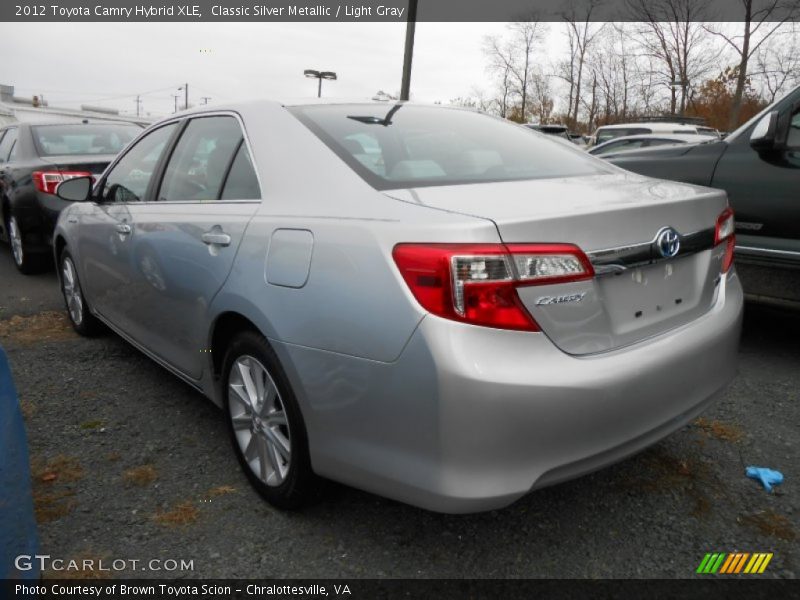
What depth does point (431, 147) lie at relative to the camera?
8.50 feet

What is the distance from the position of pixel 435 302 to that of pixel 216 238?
119 centimetres

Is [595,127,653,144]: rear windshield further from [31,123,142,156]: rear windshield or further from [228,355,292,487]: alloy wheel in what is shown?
[228,355,292,487]: alloy wheel

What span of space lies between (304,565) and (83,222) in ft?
9.55

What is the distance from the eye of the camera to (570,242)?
1839mm

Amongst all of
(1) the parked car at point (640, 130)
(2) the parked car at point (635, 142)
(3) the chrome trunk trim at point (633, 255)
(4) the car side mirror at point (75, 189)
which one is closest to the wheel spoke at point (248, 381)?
(3) the chrome trunk trim at point (633, 255)

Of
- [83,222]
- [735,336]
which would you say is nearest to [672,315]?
[735,336]

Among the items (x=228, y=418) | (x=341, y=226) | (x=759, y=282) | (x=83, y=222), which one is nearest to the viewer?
(x=341, y=226)

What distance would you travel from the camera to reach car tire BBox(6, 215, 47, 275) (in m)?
6.58

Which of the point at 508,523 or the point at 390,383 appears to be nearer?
the point at 390,383

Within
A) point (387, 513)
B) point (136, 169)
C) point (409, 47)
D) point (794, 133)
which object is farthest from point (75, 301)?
point (409, 47)

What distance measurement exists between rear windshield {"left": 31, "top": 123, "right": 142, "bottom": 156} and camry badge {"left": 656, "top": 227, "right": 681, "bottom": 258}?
6329mm

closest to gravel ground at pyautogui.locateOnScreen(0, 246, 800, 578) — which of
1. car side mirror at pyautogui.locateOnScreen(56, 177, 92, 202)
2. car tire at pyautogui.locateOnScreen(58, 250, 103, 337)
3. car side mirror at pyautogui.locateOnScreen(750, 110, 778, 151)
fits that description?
car tire at pyautogui.locateOnScreen(58, 250, 103, 337)

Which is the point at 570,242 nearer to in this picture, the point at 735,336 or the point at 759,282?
the point at 735,336

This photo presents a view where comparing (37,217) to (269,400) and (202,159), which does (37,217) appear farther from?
(269,400)
